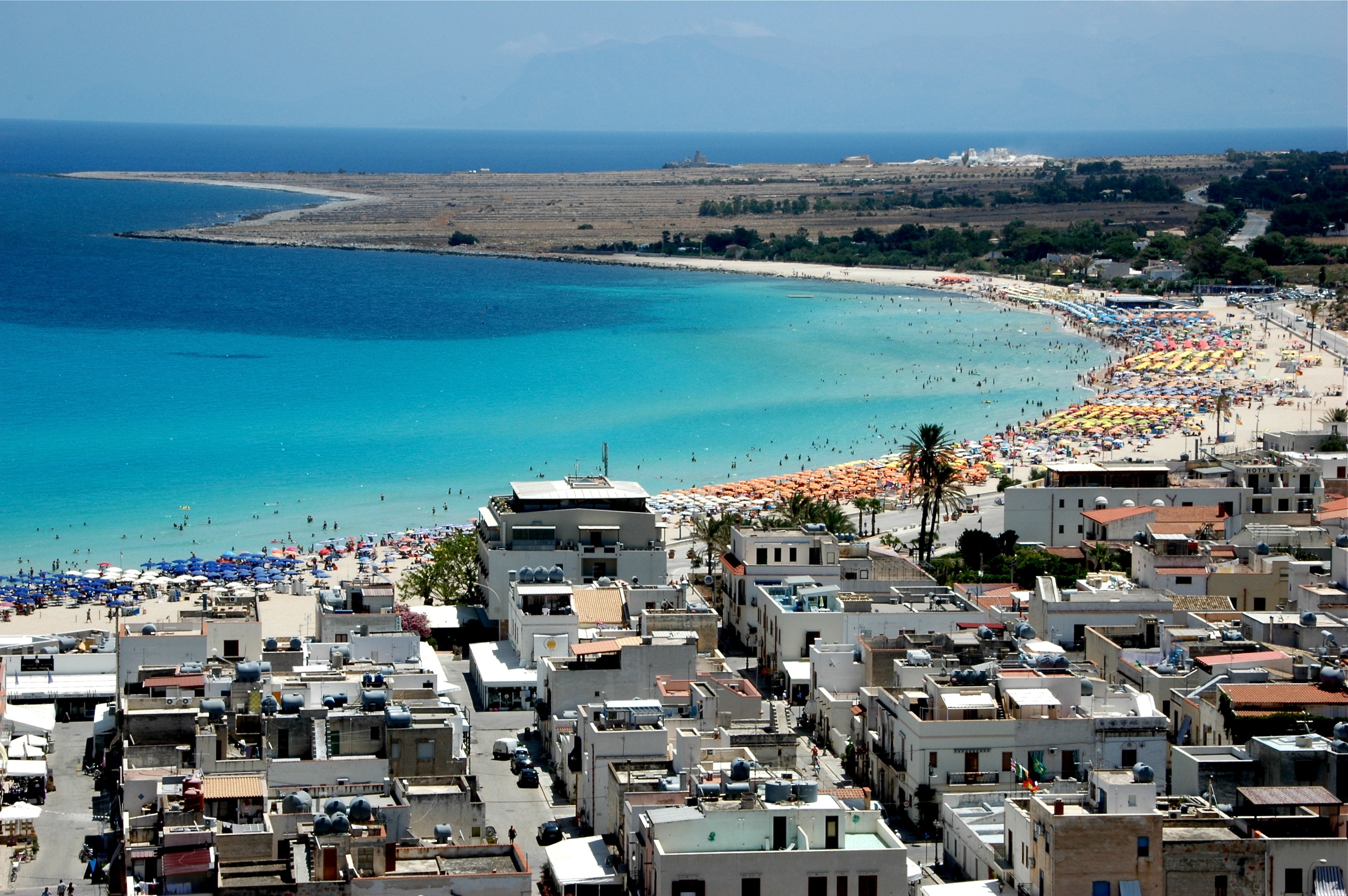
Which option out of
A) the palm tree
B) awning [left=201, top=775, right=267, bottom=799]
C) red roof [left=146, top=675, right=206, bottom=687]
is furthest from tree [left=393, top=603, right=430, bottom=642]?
awning [left=201, top=775, right=267, bottom=799]

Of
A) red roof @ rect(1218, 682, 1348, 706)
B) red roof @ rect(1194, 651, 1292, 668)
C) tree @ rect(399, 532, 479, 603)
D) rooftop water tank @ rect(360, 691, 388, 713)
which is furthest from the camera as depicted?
tree @ rect(399, 532, 479, 603)

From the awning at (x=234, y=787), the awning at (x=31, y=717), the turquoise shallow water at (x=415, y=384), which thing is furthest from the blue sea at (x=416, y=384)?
the awning at (x=234, y=787)

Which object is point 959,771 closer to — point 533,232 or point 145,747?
point 145,747

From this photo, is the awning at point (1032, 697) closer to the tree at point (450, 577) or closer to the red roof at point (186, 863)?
the red roof at point (186, 863)

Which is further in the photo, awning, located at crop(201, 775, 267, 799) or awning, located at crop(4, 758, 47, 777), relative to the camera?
awning, located at crop(4, 758, 47, 777)

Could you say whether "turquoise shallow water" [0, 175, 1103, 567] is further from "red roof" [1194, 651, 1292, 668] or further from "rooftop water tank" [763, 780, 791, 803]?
"rooftop water tank" [763, 780, 791, 803]

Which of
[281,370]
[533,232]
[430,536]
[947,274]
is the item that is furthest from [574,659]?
[533,232]
